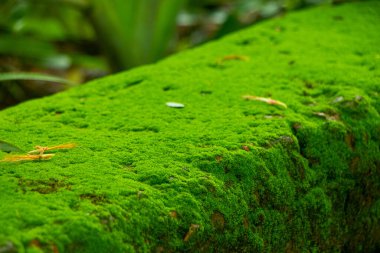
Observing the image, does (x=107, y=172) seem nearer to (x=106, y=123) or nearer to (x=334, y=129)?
(x=106, y=123)

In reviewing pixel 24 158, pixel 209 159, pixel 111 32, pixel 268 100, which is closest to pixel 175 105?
pixel 268 100

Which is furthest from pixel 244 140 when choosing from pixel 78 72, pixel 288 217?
pixel 78 72

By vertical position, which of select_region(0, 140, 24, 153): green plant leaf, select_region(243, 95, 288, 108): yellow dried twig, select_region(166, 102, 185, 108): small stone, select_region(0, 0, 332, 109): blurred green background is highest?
select_region(0, 140, 24, 153): green plant leaf

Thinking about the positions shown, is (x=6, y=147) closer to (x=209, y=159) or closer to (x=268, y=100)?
(x=209, y=159)

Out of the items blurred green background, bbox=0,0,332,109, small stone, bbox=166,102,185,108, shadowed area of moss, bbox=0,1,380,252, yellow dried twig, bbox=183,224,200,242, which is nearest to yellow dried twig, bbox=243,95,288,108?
shadowed area of moss, bbox=0,1,380,252

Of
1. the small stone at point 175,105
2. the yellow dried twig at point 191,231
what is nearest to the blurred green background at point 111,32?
the small stone at point 175,105

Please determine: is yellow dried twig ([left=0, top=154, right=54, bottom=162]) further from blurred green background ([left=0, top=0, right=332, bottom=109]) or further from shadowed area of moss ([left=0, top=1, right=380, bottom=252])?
blurred green background ([left=0, top=0, right=332, bottom=109])

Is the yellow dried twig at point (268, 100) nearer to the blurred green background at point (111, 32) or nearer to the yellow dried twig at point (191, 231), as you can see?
the yellow dried twig at point (191, 231)

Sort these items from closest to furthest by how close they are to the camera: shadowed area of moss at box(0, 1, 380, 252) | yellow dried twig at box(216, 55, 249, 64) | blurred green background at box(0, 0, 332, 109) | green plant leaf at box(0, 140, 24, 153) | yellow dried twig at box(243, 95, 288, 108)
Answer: shadowed area of moss at box(0, 1, 380, 252), green plant leaf at box(0, 140, 24, 153), yellow dried twig at box(243, 95, 288, 108), yellow dried twig at box(216, 55, 249, 64), blurred green background at box(0, 0, 332, 109)

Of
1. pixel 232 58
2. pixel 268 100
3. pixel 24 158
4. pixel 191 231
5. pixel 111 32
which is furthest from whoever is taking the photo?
pixel 111 32
